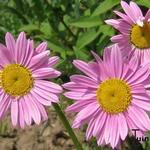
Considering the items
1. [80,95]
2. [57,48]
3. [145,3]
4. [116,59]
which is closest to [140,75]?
[116,59]

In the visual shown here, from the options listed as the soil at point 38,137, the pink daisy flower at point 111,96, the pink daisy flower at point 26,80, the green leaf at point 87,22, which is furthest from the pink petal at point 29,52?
the soil at point 38,137

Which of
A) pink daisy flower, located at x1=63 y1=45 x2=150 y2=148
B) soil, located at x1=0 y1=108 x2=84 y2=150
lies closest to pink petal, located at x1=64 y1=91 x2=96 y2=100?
pink daisy flower, located at x1=63 y1=45 x2=150 y2=148

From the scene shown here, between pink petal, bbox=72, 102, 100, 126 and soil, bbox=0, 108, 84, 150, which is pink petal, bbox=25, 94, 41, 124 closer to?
pink petal, bbox=72, 102, 100, 126

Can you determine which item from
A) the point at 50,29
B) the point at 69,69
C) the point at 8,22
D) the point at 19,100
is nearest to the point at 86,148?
the point at 69,69

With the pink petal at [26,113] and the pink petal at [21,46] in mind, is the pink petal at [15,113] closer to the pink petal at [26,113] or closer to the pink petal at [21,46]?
the pink petal at [26,113]

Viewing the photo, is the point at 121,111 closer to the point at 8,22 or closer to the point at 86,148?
the point at 86,148

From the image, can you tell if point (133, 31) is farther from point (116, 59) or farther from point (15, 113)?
point (15, 113)
